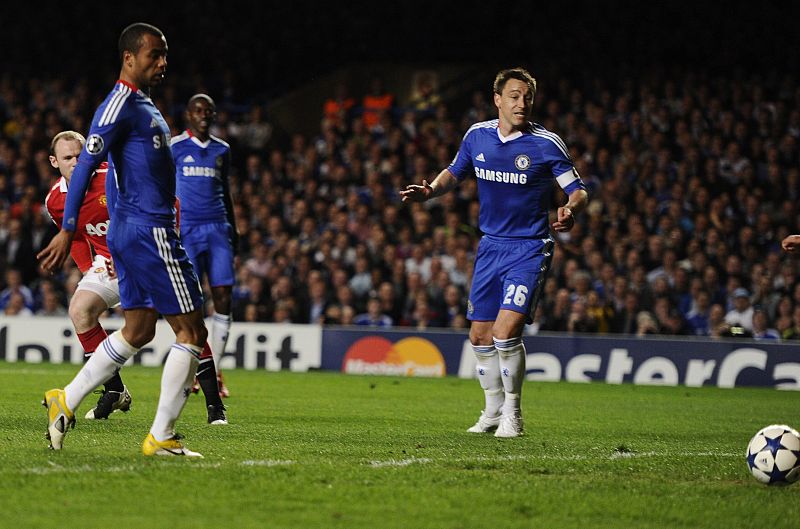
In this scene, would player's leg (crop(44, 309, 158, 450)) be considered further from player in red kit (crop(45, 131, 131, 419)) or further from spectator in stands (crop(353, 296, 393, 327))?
spectator in stands (crop(353, 296, 393, 327))

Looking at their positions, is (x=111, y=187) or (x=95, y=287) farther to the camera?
(x=95, y=287)

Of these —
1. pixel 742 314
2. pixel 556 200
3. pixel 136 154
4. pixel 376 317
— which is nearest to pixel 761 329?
pixel 742 314

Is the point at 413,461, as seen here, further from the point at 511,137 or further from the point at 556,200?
the point at 556,200

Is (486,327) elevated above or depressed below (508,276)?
below

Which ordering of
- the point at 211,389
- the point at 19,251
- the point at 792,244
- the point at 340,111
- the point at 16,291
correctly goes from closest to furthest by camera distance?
the point at 792,244 → the point at 211,389 → the point at 16,291 → the point at 19,251 → the point at 340,111

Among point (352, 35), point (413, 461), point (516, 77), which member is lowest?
point (413, 461)

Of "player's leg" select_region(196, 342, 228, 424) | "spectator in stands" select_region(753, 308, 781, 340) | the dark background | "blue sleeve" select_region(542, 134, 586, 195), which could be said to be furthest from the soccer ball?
the dark background

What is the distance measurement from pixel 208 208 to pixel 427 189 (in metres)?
2.67

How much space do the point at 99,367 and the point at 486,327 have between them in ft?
10.4

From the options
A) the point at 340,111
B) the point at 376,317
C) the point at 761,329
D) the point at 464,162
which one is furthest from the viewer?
the point at 340,111

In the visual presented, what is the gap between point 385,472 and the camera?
6.20 metres

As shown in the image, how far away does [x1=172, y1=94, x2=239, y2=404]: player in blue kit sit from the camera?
10297 mm

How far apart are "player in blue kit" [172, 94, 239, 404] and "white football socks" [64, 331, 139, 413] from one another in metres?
3.63

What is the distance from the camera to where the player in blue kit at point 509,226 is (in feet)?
27.6
